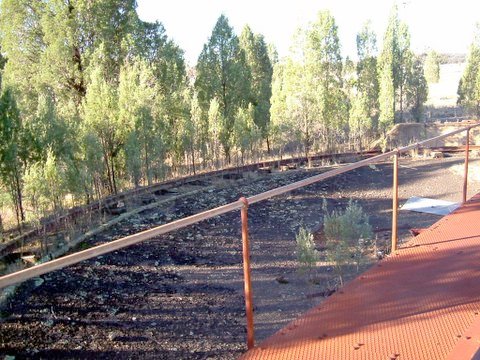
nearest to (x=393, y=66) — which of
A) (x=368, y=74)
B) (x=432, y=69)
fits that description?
(x=368, y=74)

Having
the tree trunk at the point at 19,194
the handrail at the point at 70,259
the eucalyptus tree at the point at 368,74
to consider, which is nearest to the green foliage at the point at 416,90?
the eucalyptus tree at the point at 368,74

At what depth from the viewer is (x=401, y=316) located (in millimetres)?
2062

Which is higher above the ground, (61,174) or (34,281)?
(61,174)

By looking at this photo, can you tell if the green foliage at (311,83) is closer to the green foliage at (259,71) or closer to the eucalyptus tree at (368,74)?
the green foliage at (259,71)

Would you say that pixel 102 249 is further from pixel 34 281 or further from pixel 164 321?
pixel 34 281

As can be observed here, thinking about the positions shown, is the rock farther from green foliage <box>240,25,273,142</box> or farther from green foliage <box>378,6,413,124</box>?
green foliage <box>378,6,413,124</box>

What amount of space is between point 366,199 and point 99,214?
9253mm

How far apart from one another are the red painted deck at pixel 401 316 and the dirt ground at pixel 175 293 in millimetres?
3797

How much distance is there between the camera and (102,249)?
164 cm

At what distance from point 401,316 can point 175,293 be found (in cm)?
630

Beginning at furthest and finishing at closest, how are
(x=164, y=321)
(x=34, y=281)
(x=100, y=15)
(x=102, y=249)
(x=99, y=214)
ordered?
(x=100, y=15)
(x=99, y=214)
(x=34, y=281)
(x=164, y=321)
(x=102, y=249)

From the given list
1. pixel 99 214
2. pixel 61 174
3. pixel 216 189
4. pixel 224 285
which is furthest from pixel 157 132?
pixel 224 285

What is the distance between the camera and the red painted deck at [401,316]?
177cm

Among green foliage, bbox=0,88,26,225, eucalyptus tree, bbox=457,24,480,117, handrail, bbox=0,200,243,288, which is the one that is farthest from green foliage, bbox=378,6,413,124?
handrail, bbox=0,200,243,288
